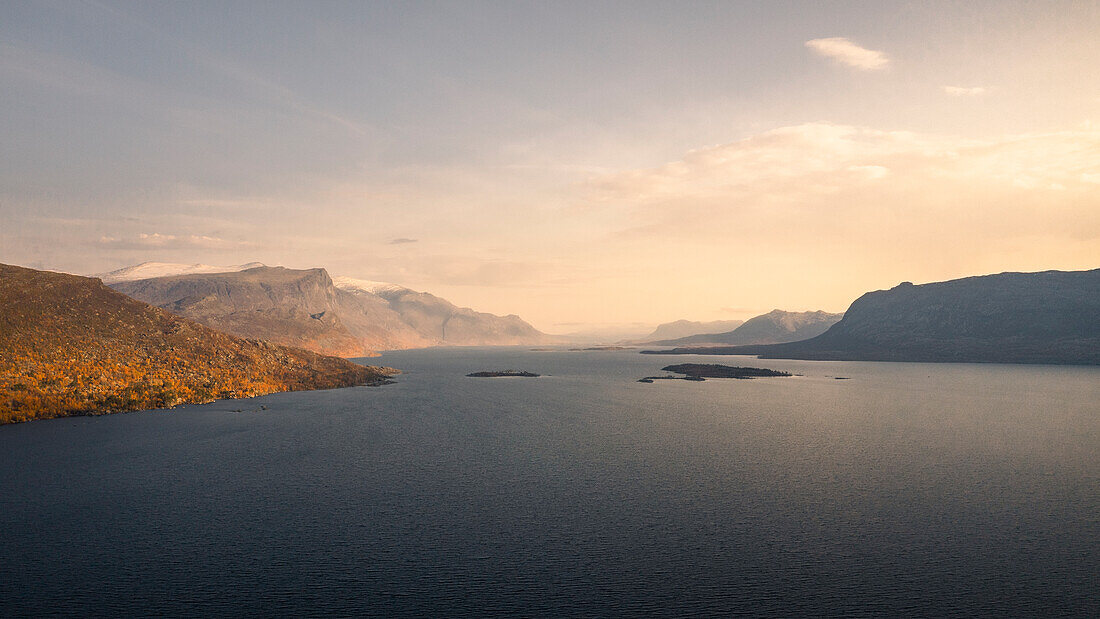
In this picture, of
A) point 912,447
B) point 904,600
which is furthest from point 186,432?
point 912,447

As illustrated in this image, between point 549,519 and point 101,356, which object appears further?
point 101,356

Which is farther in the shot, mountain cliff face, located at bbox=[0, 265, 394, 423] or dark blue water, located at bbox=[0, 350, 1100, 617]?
mountain cliff face, located at bbox=[0, 265, 394, 423]

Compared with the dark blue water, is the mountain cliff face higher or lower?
higher

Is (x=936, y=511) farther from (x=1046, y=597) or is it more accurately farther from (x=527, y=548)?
(x=527, y=548)

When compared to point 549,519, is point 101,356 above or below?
above

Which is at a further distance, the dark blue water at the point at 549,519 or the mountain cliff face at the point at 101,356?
the mountain cliff face at the point at 101,356
